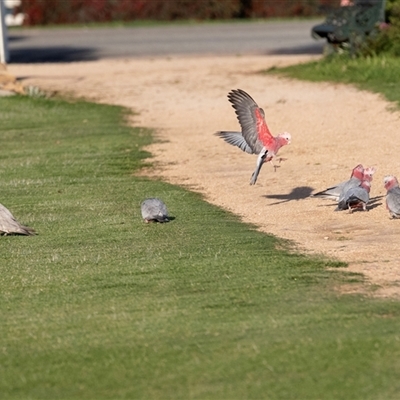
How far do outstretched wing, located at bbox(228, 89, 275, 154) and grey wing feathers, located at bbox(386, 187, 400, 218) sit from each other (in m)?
1.47

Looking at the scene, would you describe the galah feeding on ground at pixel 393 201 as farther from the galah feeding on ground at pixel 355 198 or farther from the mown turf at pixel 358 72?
the mown turf at pixel 358 72

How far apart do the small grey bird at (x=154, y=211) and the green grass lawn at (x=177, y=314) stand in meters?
0.08

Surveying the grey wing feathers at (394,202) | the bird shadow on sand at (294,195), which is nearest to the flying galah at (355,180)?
the grey wing feathers at (394,202)

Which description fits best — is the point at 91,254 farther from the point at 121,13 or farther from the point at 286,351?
the point at 121,13

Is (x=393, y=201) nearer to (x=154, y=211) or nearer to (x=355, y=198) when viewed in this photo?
(x=355, y=198)

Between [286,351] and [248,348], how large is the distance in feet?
0.70

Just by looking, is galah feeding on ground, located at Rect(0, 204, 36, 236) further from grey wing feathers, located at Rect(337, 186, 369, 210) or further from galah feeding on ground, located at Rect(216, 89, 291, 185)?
grey wing feathers, located at Rect(337, 186, 369, 210)

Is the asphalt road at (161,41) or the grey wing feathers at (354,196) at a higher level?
the grey wing feathers at (354,196)

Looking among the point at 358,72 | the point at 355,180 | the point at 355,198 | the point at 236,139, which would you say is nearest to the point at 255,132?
the point at 236,139

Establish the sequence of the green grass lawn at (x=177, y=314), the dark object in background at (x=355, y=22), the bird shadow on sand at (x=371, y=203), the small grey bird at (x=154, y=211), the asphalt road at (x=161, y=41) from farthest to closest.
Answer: the asphalt road at (x=161, y=41) < the dark object in background at (x=355, y=22) < the bird shadow on sand at (x=371, y=203) < the small grey bird at (x=154, y=211) < the green grass lawn at (x=177, y=314)

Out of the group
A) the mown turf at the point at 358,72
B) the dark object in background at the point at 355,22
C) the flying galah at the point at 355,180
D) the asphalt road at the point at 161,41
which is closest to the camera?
the flying galah at the point at 355,180

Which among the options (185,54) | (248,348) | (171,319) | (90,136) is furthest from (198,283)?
(185,54)

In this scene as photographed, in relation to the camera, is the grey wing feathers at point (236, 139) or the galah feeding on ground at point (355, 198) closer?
the galah feeding on ground at point (355, 198)

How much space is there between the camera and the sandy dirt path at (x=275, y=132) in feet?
28.6
